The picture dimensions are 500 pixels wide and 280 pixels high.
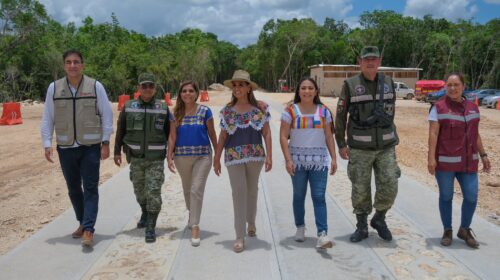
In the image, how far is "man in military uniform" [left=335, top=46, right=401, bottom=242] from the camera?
4477 mm

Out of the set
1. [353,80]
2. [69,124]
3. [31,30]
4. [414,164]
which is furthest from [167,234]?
[31,30]

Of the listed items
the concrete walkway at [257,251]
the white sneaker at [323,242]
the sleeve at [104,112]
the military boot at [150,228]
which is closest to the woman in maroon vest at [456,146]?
the concrete walkway at [257,251]

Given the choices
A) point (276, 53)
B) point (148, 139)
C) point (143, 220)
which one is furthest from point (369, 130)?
point (276, 53)

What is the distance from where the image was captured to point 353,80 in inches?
179

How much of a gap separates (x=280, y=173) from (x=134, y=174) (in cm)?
379

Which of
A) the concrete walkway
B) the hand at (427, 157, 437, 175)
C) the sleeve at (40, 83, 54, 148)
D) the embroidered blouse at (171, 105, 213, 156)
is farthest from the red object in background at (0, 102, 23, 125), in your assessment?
the hand at (427, 157, 437, 175)

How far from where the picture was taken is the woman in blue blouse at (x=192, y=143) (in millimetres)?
4789

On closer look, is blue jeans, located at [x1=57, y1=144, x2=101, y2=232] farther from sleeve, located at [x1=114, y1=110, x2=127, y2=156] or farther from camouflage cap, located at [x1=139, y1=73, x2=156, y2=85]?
camouflage cap, located at [x1=139, y1=73, x2=156, y2=85]

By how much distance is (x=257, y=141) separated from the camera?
450 centimetres

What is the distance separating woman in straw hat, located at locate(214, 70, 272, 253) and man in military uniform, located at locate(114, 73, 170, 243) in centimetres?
70

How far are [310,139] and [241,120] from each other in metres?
0.68

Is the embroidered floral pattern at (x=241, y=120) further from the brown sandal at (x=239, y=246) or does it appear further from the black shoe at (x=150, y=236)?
the black shoe at (x=150, y=236)

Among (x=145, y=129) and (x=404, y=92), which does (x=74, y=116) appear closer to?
(x=145, y=129)

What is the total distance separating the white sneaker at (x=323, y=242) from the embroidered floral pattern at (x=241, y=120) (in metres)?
1.16
